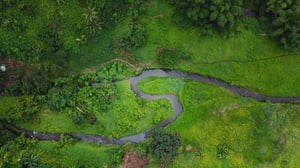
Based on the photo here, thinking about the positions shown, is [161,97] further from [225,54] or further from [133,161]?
[225,54]

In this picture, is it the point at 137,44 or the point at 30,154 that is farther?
the point at 137,44

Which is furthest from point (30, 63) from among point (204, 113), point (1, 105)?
point (204, 113)

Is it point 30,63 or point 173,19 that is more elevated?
point 173,19

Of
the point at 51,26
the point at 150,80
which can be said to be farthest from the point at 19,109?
the point at 150,80

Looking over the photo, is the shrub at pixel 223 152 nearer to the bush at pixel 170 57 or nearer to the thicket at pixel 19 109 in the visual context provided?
the bush at pixel 170 57

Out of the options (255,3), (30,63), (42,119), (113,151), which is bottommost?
(113,151)

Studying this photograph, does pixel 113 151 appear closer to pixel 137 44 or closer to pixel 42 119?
pixel 42 119
